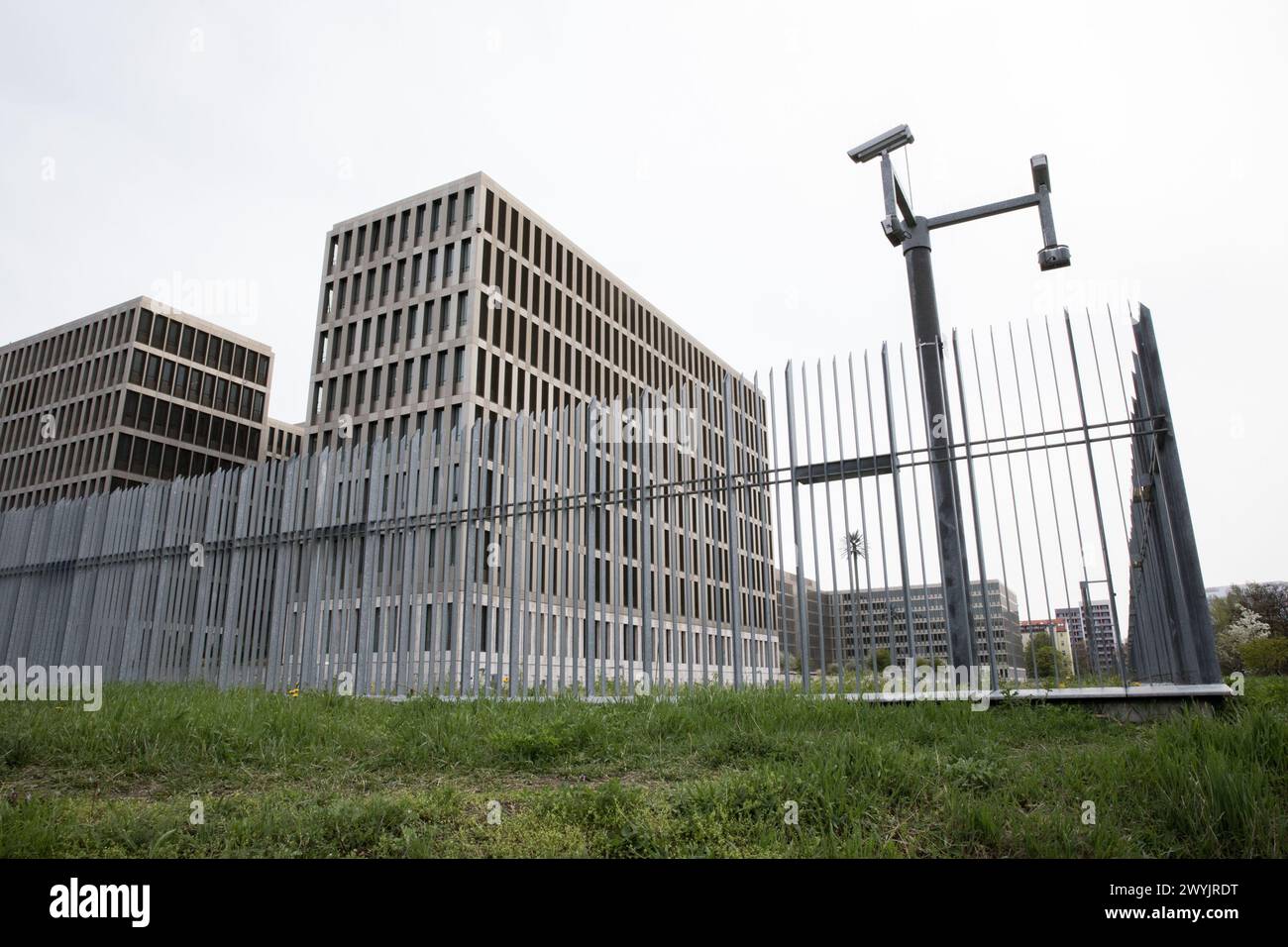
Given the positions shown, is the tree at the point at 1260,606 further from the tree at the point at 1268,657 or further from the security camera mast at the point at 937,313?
the security camera mast at the point at 937,313

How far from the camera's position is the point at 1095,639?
656cm

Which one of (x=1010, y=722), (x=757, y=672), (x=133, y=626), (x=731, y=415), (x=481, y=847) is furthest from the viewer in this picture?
(x=133, y=626)

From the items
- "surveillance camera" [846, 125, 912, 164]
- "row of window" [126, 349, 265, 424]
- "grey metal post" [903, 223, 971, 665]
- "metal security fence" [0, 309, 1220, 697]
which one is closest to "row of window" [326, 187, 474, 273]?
"row of window" [126, 349, 265, 424]

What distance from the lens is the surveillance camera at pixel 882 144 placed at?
7.76 m

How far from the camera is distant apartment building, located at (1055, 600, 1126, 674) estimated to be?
21.4ft

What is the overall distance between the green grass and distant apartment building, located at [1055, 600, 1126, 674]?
733 millimetres

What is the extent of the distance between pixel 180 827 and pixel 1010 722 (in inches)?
198

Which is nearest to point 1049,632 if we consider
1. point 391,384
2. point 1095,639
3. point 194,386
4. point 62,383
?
point 1095,639

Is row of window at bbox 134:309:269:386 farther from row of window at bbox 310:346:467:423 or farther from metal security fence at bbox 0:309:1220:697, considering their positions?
metal security fence at bbox 0:309:1220:697

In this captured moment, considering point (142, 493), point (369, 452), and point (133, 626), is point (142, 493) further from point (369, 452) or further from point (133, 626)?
point (369, 452)

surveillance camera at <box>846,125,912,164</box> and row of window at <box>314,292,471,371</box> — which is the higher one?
row of window at <box>314,292,471,371</box>

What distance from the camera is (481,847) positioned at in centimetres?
373
